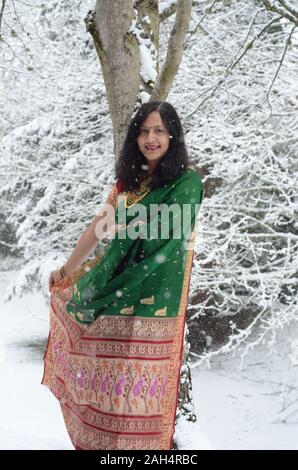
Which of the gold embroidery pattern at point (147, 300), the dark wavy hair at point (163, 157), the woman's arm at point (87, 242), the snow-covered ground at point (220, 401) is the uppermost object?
the dark wavy hair at point (163, 157)

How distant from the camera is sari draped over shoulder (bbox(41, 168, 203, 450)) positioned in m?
2.71

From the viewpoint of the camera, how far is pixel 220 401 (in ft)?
27.6

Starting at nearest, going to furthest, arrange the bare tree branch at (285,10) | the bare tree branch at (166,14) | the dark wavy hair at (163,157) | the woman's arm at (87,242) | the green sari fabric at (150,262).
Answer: the green sari fabric at (150,262) < the dark wavy hair at (163,157) < the woman's arm at (87,242) < the bare tree branch at (285,10) < the bare tree branch at (166,14)

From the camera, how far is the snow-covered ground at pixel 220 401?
504 centimetres

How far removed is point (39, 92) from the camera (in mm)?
9328

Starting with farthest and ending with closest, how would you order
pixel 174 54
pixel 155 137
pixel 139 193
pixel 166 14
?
pixel 166 14 → pixel 174 54 → pixel 139 193 → pixel 155 137

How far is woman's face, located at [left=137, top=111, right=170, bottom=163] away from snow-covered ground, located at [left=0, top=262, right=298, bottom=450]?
2.03m

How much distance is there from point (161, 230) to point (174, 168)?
307mm

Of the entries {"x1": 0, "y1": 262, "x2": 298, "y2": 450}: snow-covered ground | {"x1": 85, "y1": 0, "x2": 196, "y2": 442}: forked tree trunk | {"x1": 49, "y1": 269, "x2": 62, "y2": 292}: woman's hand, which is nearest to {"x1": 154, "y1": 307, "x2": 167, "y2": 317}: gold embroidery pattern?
{"x1": 49, "y1": 269, "x2": 62, "y2": 292}: woman's hand

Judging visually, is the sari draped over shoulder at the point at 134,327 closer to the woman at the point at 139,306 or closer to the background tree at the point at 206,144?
the woman at the point at 139,306

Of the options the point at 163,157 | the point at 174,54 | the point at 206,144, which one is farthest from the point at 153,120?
the point at 206,144

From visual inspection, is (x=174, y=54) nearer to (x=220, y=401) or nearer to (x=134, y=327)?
(x=134, y=327)

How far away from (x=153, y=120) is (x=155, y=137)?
3.2 inches

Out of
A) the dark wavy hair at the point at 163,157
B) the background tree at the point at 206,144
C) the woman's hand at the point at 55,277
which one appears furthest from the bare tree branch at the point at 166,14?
the woman's hand at the point at 55,277
